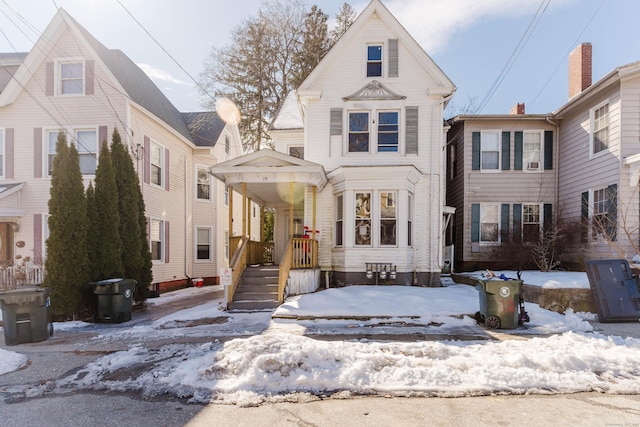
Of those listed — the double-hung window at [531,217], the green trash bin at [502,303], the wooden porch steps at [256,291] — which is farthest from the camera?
the double-hung window at [531,217]

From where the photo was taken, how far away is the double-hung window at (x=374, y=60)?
40.8 feet

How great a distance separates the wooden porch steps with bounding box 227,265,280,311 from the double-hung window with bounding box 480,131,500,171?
970cm

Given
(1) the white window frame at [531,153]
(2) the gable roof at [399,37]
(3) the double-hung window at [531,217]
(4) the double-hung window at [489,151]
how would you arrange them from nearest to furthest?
(2) the gable roof at [399,37], (3) the double-hung window at [531,217], (1) the white window frame at [531,153], (4) the double-hung window at [489,151]

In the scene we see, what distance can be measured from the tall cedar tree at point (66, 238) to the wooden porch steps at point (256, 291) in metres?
3.41

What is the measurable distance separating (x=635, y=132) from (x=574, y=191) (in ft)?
9.40

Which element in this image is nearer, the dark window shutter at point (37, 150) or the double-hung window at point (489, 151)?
the dark window shutter at point (37, 150)

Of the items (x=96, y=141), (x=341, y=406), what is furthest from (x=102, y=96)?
(x=341, y=406)

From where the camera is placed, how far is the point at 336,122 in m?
12.3

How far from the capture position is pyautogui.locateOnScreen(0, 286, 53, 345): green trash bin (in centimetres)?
652

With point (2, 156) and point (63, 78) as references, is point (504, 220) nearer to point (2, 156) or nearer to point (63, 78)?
point (63, 78)

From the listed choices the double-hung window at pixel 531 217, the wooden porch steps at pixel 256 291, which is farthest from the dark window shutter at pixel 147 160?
the double-hung window at pixel 531 217

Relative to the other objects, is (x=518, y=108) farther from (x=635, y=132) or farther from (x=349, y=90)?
(x=349, y=90)

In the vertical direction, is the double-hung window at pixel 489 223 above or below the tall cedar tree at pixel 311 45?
below

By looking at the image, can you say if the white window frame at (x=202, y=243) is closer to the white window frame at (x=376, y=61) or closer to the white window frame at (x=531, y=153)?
the white window frame at (x=376, y=61)
